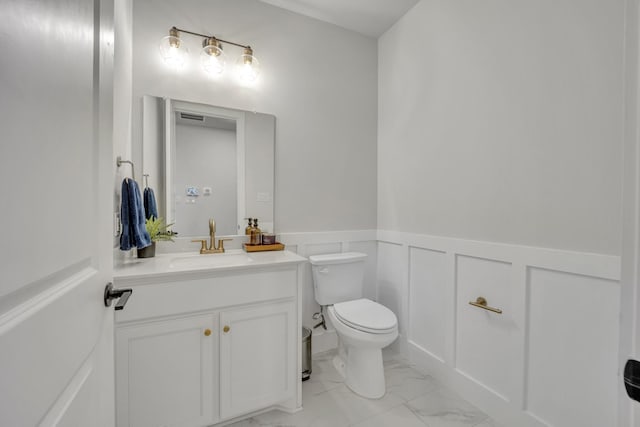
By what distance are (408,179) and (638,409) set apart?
181cm

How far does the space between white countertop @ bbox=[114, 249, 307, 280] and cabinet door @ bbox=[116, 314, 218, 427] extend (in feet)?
0.79

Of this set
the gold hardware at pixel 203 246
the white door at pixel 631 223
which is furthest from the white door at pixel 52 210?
the gold hardware at pixel 203 246

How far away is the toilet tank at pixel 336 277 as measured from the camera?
207 centimetres

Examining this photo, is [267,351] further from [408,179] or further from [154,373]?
[408,179]

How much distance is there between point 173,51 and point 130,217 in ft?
3.70

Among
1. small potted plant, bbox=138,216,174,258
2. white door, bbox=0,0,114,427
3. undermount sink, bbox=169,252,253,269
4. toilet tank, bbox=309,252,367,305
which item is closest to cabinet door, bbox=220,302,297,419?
undermount sink, bbox=169,252,253,269

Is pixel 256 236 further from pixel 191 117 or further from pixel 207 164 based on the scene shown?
pixel 191 117

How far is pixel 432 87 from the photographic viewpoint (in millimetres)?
1968

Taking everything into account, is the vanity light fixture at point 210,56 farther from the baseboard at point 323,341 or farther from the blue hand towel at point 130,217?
the baseboard at point 323,341

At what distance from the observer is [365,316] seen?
181 centimetres

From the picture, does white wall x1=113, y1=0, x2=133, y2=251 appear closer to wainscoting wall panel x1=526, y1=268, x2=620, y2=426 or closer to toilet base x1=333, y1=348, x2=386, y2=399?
toilet base x1=333, y1=348, x2=386, y2=399

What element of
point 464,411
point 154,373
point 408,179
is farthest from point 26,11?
point 464,411

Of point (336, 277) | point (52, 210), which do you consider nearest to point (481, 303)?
point (336, 277)

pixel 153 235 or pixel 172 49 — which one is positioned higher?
pixel 172 49
